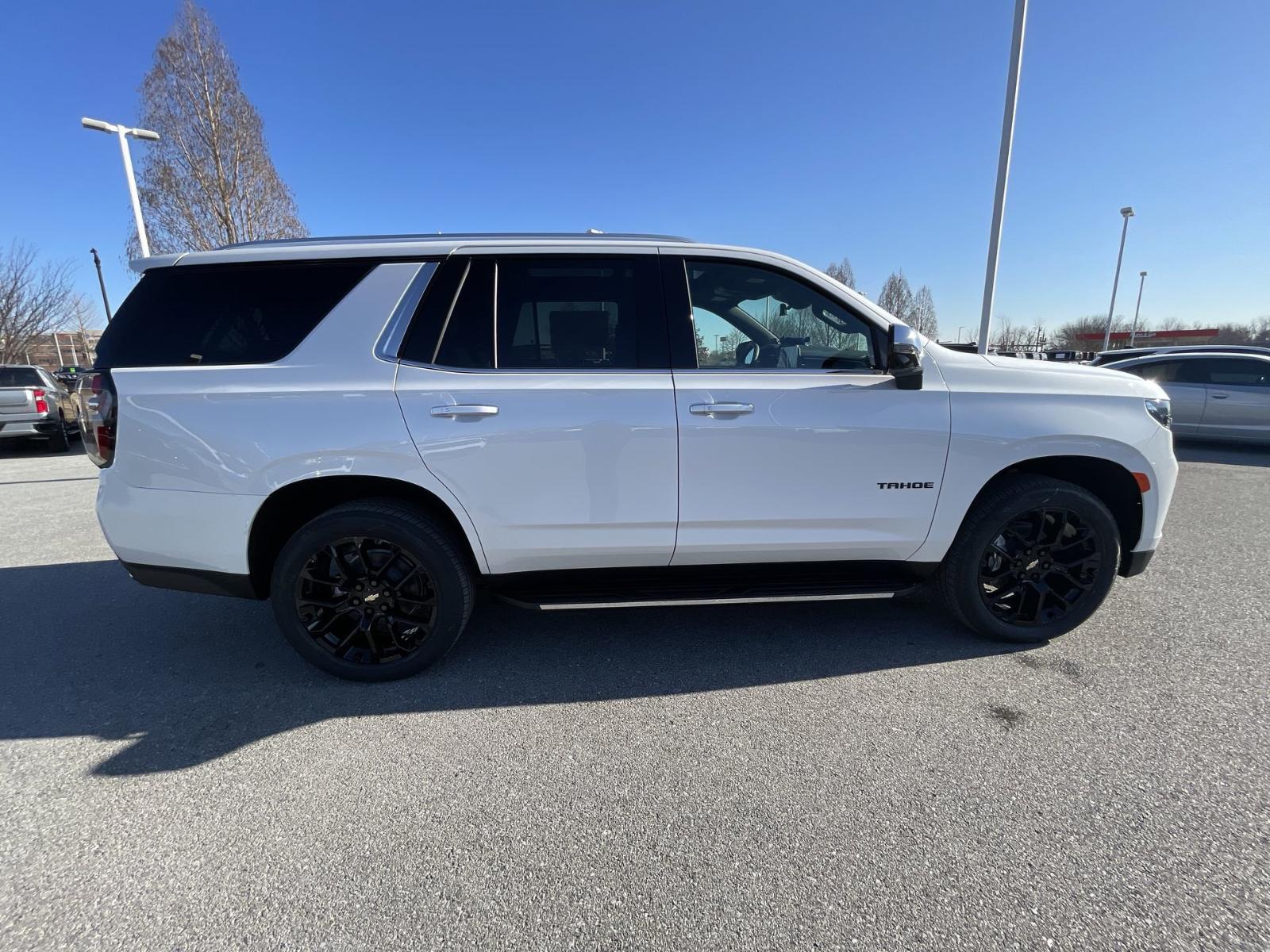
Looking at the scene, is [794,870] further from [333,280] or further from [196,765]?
[333,280]

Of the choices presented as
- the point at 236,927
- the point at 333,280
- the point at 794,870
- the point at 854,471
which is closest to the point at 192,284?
the point at 333,280

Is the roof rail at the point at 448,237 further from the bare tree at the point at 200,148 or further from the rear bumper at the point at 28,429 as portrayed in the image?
the bare tree at the point at 200,148

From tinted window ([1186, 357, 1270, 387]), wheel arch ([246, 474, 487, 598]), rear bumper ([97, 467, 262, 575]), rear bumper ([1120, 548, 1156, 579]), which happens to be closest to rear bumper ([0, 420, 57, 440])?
rear bumper ([97, 467, 262, 575])

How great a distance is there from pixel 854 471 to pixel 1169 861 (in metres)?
1.67

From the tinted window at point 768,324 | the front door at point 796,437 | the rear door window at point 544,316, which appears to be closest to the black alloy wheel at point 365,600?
the rear door window at point 544,316

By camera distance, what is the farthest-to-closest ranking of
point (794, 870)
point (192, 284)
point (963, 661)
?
point (963, 661) < point (192, 284) < point (794, 870)

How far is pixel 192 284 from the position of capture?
2.64 m

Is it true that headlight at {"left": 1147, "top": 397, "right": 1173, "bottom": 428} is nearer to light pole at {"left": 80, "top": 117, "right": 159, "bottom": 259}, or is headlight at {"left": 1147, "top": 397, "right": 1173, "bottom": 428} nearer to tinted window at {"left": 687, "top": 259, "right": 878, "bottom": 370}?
tinted window at {"left": 687, "top": 259, "right": 878, "bottom": 370}

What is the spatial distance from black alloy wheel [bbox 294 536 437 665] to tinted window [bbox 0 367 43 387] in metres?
12.1

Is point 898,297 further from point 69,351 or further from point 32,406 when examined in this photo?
point 69,351

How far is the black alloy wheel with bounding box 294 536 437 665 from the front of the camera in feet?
8.94

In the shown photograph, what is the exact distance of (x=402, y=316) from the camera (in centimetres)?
267

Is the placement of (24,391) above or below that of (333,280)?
below

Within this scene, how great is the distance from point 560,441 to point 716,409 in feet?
2.39
